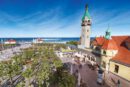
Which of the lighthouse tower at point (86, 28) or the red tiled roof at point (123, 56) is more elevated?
the lighthouse tower at point (86, 28)

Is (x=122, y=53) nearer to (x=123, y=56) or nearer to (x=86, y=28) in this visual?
(x=123, y=56)

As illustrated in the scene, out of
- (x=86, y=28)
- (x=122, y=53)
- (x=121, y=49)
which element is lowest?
(x=122, y=53)

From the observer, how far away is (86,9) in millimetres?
60688

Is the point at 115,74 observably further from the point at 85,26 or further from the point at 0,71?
the point at 85,26

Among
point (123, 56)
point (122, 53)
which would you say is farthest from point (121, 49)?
point (123, 56)

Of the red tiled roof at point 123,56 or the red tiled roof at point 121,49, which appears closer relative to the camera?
the red tiled roof at point 123,56

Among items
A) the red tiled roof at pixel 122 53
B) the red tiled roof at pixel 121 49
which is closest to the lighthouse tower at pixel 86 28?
the red tiled roof at pixel 121 49

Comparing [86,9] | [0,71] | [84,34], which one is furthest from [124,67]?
[86,9]

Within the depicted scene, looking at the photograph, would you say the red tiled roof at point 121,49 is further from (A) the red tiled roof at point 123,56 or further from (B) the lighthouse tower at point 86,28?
(B) the lighthouse tower at point 86,28

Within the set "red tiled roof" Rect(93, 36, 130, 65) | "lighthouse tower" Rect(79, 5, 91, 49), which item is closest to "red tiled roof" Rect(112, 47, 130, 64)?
"red tiled roof" Rect(93, 36, 130, 65)

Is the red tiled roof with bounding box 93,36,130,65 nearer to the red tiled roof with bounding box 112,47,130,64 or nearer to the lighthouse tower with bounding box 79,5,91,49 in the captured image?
the red tiled roof with bounding box 112,47,130,64

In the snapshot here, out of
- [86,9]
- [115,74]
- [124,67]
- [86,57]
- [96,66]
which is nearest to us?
[124,67]

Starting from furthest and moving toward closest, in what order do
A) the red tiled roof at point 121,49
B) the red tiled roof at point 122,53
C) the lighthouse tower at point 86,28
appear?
1. the lighthouse tower at point 86,28
2. the red tiled roof at point 121,49
3. the red tiled roof at point 122,53

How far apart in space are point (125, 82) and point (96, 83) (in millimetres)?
6714
